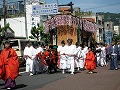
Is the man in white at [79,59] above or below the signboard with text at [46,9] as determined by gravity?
below

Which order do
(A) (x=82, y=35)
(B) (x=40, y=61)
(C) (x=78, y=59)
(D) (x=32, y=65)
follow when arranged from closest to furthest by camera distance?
(D) (x=32, y=65) → (B) (x=40, y=61) → (C) (x=78, y=59) → (A) (x=82, y=35)

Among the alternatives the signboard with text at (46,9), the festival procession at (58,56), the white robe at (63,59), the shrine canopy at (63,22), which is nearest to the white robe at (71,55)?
the festival procession at (58,56)

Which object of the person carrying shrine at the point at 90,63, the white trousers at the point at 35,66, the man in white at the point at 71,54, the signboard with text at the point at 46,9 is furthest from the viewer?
the signboard with text at the point at 46,9

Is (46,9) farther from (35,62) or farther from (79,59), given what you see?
(35,62)

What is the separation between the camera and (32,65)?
1717 cm

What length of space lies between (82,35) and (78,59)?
16.3 ft

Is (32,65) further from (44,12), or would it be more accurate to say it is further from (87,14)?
(87,14)

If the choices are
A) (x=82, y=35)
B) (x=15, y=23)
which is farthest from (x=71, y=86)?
(x=15, y=23)

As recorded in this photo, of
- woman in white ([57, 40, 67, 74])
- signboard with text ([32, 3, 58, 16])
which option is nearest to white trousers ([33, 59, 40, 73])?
woman in white ([57, 40, 67, 74])

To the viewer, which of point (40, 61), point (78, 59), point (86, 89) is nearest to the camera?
point (86, 89)

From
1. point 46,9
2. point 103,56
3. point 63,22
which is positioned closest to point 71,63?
point 63,22

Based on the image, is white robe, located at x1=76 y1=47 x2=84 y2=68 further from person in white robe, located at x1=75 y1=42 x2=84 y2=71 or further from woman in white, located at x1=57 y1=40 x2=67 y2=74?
woman in white, located at x1=57 y1=40 x2=67 y2=74

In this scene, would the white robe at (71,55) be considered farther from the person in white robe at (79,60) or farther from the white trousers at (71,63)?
the person in white robe at (79,60)

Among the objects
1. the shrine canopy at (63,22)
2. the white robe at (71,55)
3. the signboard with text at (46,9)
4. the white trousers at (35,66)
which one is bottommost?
the white trousers at (35,66)
